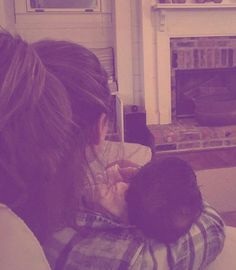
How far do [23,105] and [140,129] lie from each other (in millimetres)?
3156

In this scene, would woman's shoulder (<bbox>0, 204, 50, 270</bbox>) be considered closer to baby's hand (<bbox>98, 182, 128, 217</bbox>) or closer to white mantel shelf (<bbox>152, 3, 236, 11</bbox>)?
baby's hand (<bbox>98, 182, 128, 217</bbox>)

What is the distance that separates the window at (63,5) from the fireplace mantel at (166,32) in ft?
1.60

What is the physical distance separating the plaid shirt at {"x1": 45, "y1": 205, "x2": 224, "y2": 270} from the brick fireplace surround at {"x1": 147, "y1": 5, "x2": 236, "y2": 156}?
2.81 metres

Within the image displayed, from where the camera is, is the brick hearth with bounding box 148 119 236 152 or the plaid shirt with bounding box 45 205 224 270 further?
the brick hearth with bounding box 148 119 236 152

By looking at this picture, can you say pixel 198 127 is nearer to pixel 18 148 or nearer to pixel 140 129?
pixel 140 129

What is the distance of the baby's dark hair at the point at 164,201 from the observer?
2.37 ft

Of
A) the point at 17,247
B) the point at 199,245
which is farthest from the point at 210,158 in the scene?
the point at 17,247

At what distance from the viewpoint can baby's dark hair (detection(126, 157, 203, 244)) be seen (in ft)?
2.37

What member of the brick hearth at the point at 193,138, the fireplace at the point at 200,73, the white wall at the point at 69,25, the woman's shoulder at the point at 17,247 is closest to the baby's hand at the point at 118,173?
the woman's shoulder at the point at 17,247

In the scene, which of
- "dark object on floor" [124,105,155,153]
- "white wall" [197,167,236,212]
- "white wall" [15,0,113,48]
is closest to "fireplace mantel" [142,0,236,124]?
"dark object on floor" [124,105,155,153]

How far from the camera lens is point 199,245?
0.77m

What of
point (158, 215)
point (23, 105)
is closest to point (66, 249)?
point (158, 215)

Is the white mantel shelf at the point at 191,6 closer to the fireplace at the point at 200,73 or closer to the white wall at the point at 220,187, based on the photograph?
the fireplace at the point at 200,73

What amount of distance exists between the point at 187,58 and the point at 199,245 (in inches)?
127
